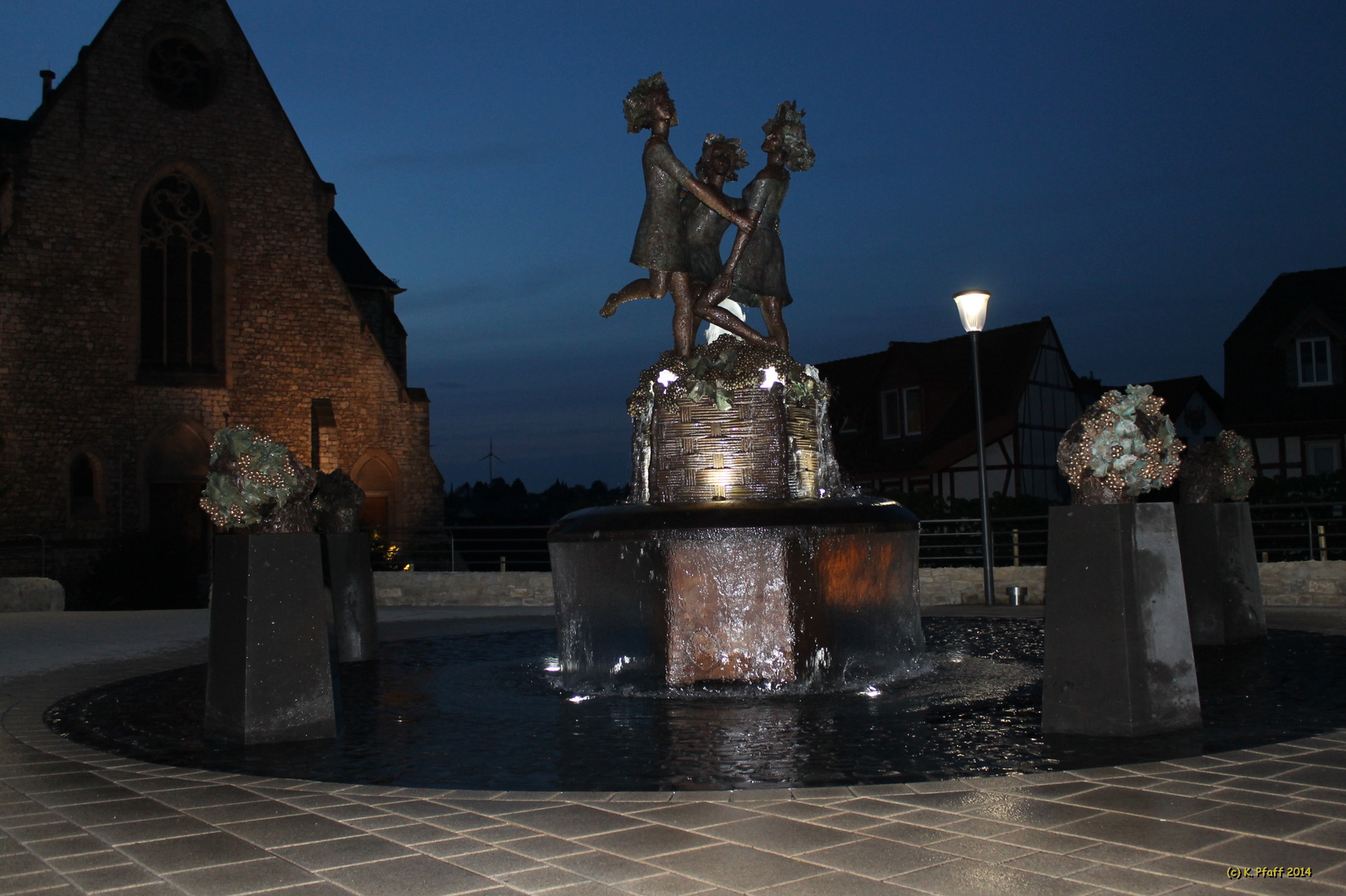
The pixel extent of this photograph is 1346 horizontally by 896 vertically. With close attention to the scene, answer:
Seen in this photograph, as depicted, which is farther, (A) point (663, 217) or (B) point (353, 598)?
(B) point (353, 598)

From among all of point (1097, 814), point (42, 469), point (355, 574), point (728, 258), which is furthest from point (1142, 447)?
point (42, 469)

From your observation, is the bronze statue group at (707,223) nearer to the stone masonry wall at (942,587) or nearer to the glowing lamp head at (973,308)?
the glowing lamp head at (973,308)

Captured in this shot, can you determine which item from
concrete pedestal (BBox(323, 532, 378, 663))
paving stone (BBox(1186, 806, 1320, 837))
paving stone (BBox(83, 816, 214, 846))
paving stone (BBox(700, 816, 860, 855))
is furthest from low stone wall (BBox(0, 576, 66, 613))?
paving stone (BBox(1186, 806, 1320, 837))

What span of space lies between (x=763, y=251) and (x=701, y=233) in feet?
1.73

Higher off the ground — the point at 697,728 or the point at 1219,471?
the point at 1219,471

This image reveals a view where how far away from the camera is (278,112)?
94.5 ft

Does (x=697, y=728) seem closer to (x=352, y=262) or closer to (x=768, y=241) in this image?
(x=768, y=241)

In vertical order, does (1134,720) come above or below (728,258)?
below

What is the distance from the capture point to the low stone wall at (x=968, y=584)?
15070 millimetres

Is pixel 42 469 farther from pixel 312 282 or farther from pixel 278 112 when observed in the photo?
pixel 278 112

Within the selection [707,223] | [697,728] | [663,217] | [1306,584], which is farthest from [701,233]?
[1306,584]

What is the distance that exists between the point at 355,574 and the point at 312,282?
2073 cm

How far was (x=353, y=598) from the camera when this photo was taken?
965 cm

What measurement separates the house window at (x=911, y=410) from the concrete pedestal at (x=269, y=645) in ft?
94.0
